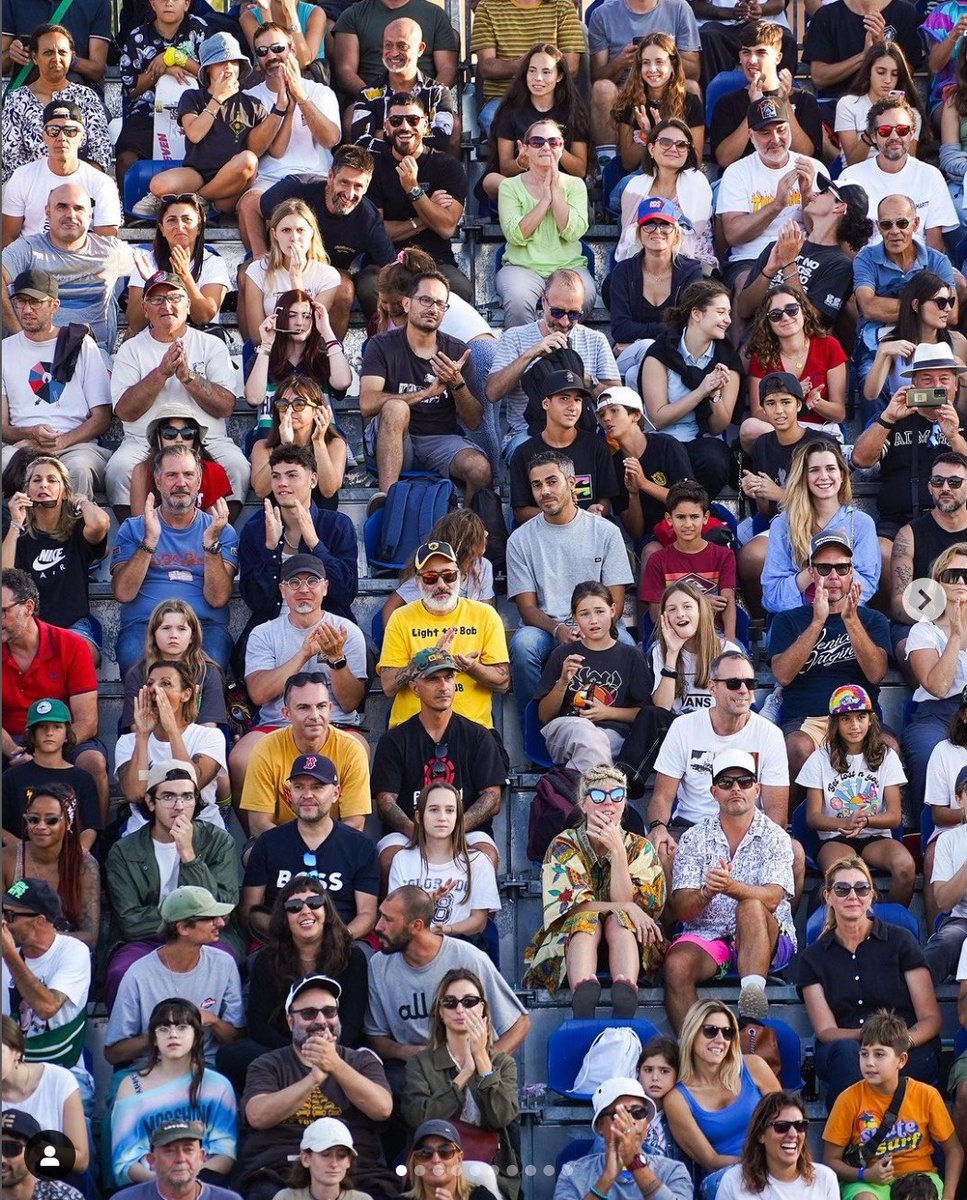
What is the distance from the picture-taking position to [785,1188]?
7777 millimetres

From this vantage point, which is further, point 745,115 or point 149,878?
point 745,115

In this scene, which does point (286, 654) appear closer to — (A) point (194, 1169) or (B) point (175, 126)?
(A) point (194, 1169)

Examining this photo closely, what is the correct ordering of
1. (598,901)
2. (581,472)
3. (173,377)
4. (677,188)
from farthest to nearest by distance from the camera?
(677,188)
(173,377)
(581,472)
(598,901)

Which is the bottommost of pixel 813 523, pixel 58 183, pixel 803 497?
pixel 813 523

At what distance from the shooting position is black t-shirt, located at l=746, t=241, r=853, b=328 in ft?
39.2

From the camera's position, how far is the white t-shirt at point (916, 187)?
12.6m

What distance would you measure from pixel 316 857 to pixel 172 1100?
1.24 metres

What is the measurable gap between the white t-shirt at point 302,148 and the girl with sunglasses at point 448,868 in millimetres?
5008

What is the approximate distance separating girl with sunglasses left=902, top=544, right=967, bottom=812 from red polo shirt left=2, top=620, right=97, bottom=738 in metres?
3.66

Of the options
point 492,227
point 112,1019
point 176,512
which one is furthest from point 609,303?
point 112,1019

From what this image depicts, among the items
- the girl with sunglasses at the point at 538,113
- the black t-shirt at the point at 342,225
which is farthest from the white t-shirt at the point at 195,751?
the girl with sunglasses at the point at 538,113

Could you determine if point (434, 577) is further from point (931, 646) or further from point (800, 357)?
point (800, 357)

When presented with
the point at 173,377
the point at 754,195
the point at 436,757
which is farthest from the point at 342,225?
the point at 436,757

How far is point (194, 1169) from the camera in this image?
24.8 ft
